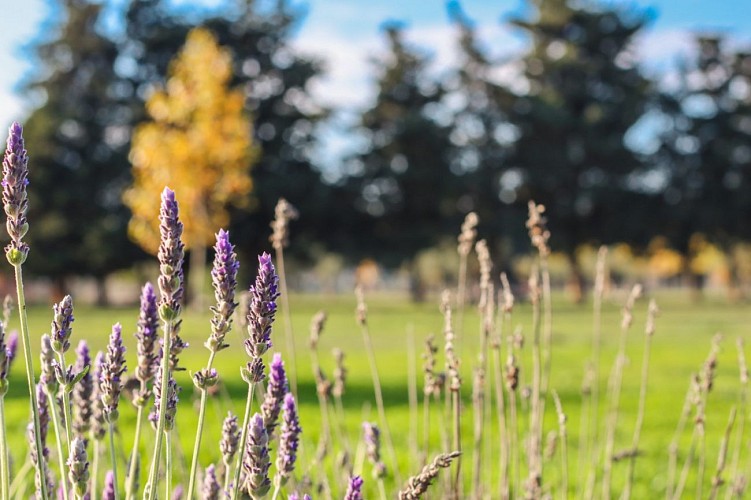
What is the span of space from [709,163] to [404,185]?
17384mm

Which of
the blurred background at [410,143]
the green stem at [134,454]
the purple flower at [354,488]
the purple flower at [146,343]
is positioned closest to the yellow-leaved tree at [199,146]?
the blurred background at [410,143]

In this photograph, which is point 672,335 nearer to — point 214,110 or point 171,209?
point 214,110

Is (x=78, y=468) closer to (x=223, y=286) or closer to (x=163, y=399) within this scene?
(x=163, y=399)

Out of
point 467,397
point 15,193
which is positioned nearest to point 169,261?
point 15,193

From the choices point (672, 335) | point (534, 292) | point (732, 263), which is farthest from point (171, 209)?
point (732, 263)

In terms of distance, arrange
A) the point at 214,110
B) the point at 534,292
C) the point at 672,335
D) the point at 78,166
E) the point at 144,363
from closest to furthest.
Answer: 1. the point at 144,363
2. the point at 534,292
3. the point at 672,335
4. the point at 214,110
5. the point at 78,166

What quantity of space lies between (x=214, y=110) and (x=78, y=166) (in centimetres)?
1431

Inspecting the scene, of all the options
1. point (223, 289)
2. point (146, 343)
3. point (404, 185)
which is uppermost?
point (404, 185)

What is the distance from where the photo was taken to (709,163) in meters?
45.7

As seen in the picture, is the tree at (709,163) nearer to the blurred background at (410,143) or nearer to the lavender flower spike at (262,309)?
the blurred background at (410,143)

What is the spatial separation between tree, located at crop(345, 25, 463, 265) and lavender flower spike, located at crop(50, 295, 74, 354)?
37.9 meters

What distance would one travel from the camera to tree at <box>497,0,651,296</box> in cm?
4244

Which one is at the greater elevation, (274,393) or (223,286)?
(223,286)

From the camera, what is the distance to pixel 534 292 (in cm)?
250
